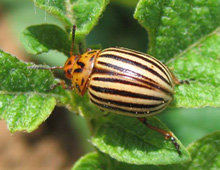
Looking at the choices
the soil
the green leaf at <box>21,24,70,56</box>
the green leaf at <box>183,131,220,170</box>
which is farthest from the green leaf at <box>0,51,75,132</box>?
the soil

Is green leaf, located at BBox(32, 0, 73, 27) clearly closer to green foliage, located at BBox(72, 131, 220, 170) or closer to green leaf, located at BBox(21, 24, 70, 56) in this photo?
green leaf, located at BBox(21, 24, 70, 56)

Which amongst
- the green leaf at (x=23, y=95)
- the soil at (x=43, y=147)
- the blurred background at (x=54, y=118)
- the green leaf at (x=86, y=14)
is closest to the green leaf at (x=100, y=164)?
the green leaf at (x=23, y=95)

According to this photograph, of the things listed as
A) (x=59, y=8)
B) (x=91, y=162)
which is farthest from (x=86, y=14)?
(x=91, y=162)

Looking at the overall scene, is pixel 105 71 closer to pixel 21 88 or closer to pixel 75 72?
pixel 75 72

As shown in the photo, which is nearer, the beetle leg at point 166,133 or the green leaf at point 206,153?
the beetle leg at point 166,133

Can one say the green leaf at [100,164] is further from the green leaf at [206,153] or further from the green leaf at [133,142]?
the green leaf at [206,153]
